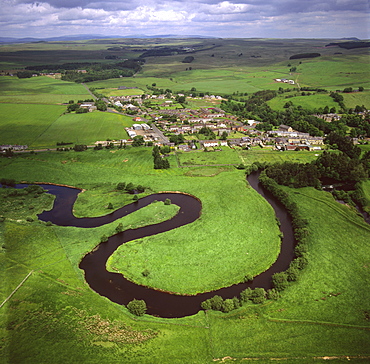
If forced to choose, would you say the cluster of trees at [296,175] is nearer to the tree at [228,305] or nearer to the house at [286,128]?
the tree at [228,305]

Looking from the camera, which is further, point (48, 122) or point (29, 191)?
point (48, 122)

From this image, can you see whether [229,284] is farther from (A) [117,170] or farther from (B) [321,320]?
(A) [117,170]

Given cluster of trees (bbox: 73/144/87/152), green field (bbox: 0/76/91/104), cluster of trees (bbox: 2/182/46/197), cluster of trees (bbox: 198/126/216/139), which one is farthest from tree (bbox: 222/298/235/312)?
green field (bbox: 0/76/91/104)

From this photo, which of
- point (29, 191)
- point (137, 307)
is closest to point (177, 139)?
point (29, 191)

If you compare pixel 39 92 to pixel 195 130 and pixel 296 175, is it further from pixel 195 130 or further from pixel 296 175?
pixel 296 175

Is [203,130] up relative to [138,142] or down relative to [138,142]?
up
